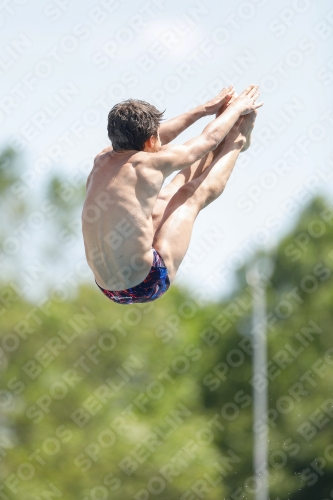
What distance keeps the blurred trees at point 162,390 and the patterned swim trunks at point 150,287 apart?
1391 centimetres

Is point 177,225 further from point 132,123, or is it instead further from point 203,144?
point 132,123

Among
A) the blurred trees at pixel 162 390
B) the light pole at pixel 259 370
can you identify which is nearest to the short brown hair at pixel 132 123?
the blurred trees at pixel 162 390

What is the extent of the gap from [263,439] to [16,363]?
18.8ft

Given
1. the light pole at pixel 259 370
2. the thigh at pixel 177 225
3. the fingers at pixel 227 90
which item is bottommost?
the light pole at pixel 259 370

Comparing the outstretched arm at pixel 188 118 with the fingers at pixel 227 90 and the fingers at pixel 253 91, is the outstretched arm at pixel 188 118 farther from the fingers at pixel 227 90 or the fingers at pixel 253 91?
the fingers at pixel 253 91

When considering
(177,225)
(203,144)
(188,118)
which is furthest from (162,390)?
(203,144)

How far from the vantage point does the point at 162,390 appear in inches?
824

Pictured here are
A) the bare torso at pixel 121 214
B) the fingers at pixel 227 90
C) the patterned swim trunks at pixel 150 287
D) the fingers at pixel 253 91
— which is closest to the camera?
the bare torso at pixel 121 214

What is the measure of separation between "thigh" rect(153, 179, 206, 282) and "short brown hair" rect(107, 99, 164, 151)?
17.7 inches

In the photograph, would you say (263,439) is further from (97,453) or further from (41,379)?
(41,379)

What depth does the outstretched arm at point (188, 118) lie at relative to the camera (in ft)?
19.5

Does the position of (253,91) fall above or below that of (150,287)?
above

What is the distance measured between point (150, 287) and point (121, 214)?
584 mm

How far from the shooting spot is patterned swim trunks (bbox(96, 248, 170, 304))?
550 cm
